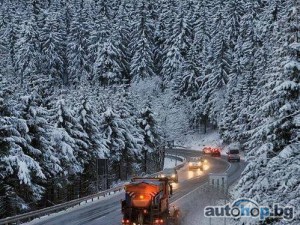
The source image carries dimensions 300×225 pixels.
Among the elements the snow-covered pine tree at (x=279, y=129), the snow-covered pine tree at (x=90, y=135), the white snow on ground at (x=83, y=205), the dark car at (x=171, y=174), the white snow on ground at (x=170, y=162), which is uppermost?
the snow-covered pine tree at (x=279, y=129)

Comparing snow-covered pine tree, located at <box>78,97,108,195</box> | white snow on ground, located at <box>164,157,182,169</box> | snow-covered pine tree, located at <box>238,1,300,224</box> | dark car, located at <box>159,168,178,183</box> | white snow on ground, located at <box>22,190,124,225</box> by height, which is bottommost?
white snow on ground, located at <box>164,157,182,169</box>

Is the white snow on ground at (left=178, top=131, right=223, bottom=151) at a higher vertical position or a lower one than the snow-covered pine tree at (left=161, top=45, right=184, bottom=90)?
lower

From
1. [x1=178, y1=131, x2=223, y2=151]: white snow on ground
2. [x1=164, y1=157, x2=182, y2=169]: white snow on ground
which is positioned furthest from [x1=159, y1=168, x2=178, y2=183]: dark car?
[x1=178, y1=131, x2=223, y2=151]: white snow on ground

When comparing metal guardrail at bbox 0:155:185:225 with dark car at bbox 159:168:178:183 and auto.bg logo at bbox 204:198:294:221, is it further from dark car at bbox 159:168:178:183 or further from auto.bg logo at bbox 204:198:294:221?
auto.bg logo at bbox 204:198:294:221

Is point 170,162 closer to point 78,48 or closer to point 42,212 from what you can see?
point 78,48

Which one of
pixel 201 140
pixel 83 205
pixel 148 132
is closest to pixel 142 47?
pixel 201 140

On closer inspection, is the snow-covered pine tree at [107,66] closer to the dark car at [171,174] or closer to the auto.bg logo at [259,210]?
the dark car at [171,174]

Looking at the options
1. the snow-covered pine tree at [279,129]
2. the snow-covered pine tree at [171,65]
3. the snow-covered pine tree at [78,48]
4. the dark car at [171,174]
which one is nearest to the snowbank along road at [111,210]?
the dark car at [171,174]

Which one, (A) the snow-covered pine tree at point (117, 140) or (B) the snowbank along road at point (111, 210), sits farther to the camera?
(A) the snow-covered pine tree at point (117, 140)

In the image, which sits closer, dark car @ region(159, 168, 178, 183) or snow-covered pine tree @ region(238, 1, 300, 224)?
snow-covered pine tree @ region(238, 1, 300, 224)

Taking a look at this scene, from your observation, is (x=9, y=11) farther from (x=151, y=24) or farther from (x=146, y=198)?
(x=146, y=198)

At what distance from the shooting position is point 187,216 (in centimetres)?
2802

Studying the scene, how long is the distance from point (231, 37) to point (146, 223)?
73424 mm

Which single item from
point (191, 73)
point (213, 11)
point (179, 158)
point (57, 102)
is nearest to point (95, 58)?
point (191, 73)
